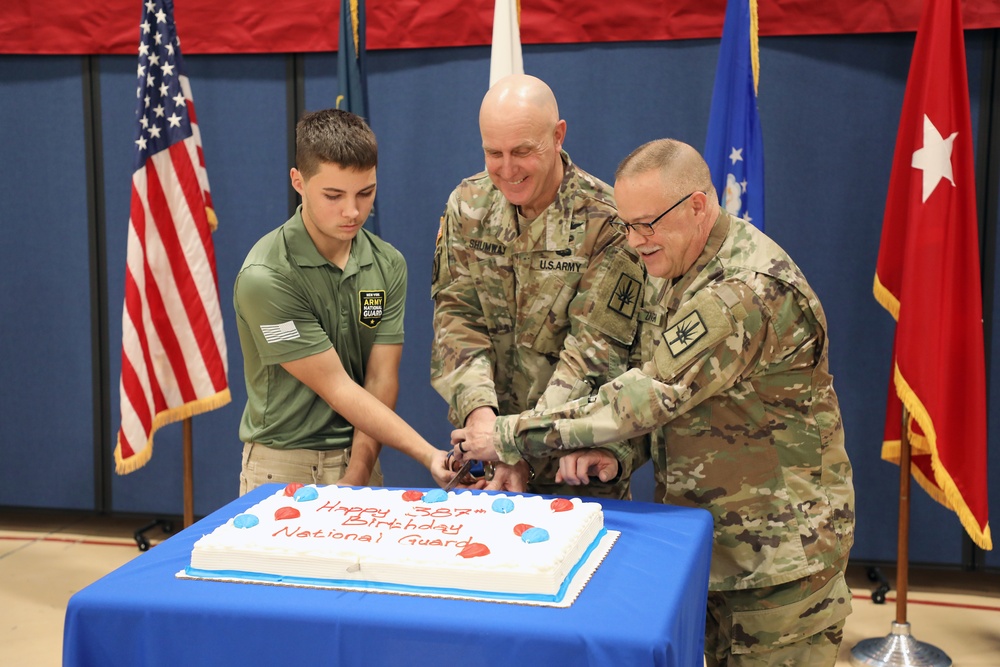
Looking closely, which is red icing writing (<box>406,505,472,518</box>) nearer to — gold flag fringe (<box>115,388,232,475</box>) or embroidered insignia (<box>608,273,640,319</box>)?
embroidered insignia (<box>608,273,640,319</box>)

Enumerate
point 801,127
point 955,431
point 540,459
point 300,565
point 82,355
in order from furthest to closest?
Result: 1. point 82,355
2. point 801,127
3. point 955,431
4. point 540,459
5. point 300,565

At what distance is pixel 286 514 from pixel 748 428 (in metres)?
0.89

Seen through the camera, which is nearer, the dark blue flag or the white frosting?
the white frosting

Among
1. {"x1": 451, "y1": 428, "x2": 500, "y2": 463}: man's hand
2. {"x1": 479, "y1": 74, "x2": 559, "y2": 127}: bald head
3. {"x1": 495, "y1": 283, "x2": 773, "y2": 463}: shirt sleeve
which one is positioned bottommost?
{"x1": 451, "y1": 428, "x2": 500, "y2": 463}: man's hand

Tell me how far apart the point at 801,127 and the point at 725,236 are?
91.4 inches

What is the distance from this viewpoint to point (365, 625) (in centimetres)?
141

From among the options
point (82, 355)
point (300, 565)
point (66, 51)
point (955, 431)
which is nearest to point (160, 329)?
point (82, 355)

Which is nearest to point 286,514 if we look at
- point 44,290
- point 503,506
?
point 503,506

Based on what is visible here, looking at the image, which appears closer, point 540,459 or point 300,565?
point 300,565

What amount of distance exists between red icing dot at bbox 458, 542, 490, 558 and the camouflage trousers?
28.3 inches

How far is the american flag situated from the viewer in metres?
3.76

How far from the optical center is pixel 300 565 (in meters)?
1.56

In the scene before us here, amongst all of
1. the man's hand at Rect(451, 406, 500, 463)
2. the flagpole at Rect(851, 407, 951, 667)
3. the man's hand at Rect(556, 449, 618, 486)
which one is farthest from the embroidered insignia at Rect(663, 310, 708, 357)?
the flagpole at Rect(851, 407, 951, 667)

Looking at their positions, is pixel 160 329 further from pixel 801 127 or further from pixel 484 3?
pixel 801 127
